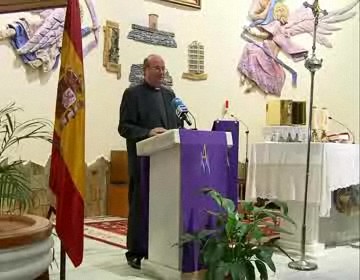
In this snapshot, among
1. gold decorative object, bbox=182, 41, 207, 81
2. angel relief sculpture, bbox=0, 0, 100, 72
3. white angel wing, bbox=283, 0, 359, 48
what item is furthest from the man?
white angel wing, bbox=283, 0, 359, 48

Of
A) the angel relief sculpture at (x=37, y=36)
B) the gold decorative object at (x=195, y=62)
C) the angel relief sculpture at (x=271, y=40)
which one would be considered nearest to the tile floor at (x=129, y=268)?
the angel relief sculpture at (x=37, y=36)

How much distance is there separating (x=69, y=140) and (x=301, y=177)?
7.75 feet

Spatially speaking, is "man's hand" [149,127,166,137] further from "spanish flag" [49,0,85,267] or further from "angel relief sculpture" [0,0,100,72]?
"angel relief sculpture" [0,0,100,72]

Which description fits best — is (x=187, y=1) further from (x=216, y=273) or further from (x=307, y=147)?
(x=216, y=273)

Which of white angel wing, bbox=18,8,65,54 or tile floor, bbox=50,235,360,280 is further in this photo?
white angel wing, bbox=18,8,65,54

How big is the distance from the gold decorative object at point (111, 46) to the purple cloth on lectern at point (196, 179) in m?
3.53

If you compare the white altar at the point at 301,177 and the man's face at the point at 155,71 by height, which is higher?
the man's face at the point at 155,71

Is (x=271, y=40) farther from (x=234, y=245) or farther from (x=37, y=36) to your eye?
(x=234, y=245)

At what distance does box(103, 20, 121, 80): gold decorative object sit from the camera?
6.66 meters

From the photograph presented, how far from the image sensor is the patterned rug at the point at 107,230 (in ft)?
16.4

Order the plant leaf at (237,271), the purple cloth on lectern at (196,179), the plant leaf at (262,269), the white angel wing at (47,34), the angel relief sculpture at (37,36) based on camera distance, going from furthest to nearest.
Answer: the white angel wing at (47,34), the angel relief sculpture at (37,36), the purple cloth on lectern at (196,179), the plant leaf at (262,269), the plant leaf at (237,271)

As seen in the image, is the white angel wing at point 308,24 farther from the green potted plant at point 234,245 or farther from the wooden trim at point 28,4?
the wooden trim at point 28,4

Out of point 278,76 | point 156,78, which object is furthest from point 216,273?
point 278,76

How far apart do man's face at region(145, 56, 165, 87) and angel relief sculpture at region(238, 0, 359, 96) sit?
4215 mm
